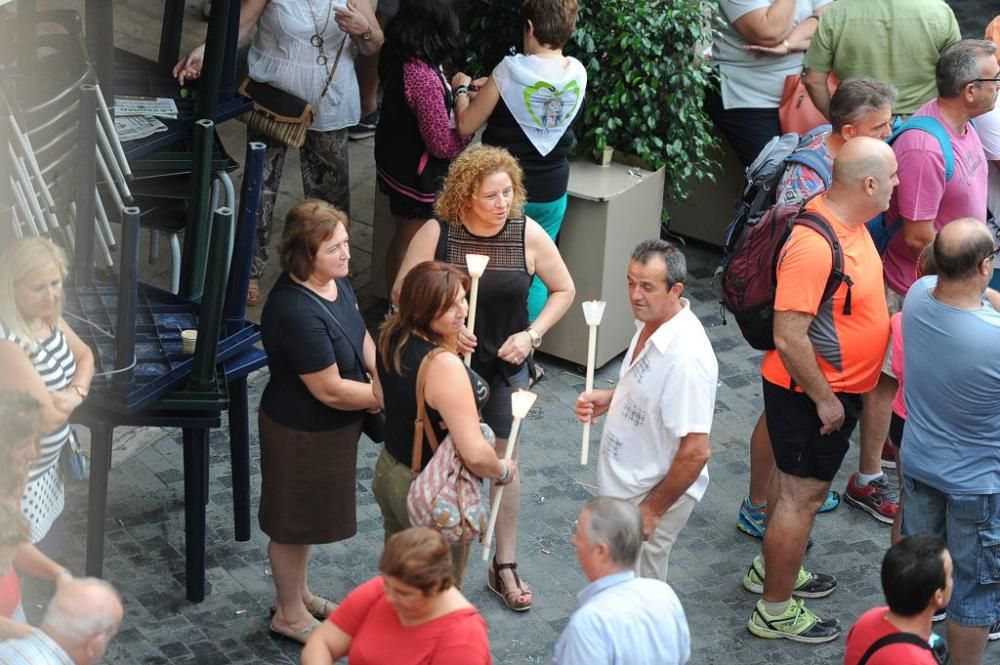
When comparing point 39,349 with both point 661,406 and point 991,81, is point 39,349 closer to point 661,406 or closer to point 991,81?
point 661,406

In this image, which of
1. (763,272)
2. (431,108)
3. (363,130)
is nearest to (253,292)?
(431,108)

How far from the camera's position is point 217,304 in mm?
5254

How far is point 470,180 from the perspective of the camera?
18.2 feet

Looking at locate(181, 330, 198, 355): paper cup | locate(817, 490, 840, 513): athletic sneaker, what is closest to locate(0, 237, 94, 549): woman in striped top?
locate(181, 330, 198, 355): paper cup

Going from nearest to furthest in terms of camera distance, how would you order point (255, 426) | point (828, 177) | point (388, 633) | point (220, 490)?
point (388, 633) → point (828, 177) → point (220, 490) → point (255, 426)

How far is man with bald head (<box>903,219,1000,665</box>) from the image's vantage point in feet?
16.6

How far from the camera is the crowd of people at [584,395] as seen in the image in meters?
4.05

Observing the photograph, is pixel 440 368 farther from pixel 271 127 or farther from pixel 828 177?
Result: pixel 271 127

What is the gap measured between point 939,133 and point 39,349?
153 inches

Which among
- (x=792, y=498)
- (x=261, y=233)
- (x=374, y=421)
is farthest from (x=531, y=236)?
(x=261, y=233)

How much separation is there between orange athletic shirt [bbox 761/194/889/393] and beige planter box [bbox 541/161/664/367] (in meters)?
2.11

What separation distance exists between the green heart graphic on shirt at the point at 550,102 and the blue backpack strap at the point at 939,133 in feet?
4.88

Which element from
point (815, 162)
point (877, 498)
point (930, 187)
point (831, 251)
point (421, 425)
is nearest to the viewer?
point (421, 425)

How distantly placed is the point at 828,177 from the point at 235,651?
3.00m
